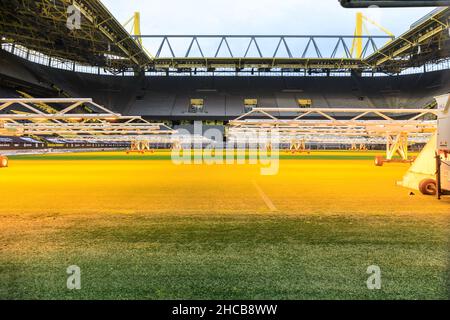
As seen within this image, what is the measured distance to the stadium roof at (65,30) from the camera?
116 feet

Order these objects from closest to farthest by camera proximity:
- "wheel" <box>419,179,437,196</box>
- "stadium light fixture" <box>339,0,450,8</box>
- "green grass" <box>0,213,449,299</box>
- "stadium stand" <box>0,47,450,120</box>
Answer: "stadium light fixture" <box>339,0,450,8</box>
"green grass" <box>0,213,449,299</box>
"wheel" <box>419,179,437,196</box>
"stadium stand" <box>0,47,450,120</box>

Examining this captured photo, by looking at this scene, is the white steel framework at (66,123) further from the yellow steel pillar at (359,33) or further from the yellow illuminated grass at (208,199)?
the yellow steel pillar at (359,33)

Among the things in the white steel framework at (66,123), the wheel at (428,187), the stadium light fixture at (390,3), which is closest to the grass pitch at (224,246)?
the wheel at (428,187)

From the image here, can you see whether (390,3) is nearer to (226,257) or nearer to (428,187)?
(226,257)

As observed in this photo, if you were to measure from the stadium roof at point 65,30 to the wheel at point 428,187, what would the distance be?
35177 mm

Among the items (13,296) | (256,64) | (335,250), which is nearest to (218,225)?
(335,250)

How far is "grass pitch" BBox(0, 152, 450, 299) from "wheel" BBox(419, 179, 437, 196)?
0.54 meters

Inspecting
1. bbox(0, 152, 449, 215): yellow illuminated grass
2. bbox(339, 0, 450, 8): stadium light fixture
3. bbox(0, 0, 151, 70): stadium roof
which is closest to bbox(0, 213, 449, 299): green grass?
bbox(0, 152, 449, 215): yellow illuminated grass

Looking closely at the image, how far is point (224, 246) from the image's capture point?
14.7 ft

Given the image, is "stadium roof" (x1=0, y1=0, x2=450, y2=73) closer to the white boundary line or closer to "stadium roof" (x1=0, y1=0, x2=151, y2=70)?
"stadium roof" (x1=0, y1=0, x2=151, y2=70)

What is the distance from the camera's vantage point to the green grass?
10.3ft
